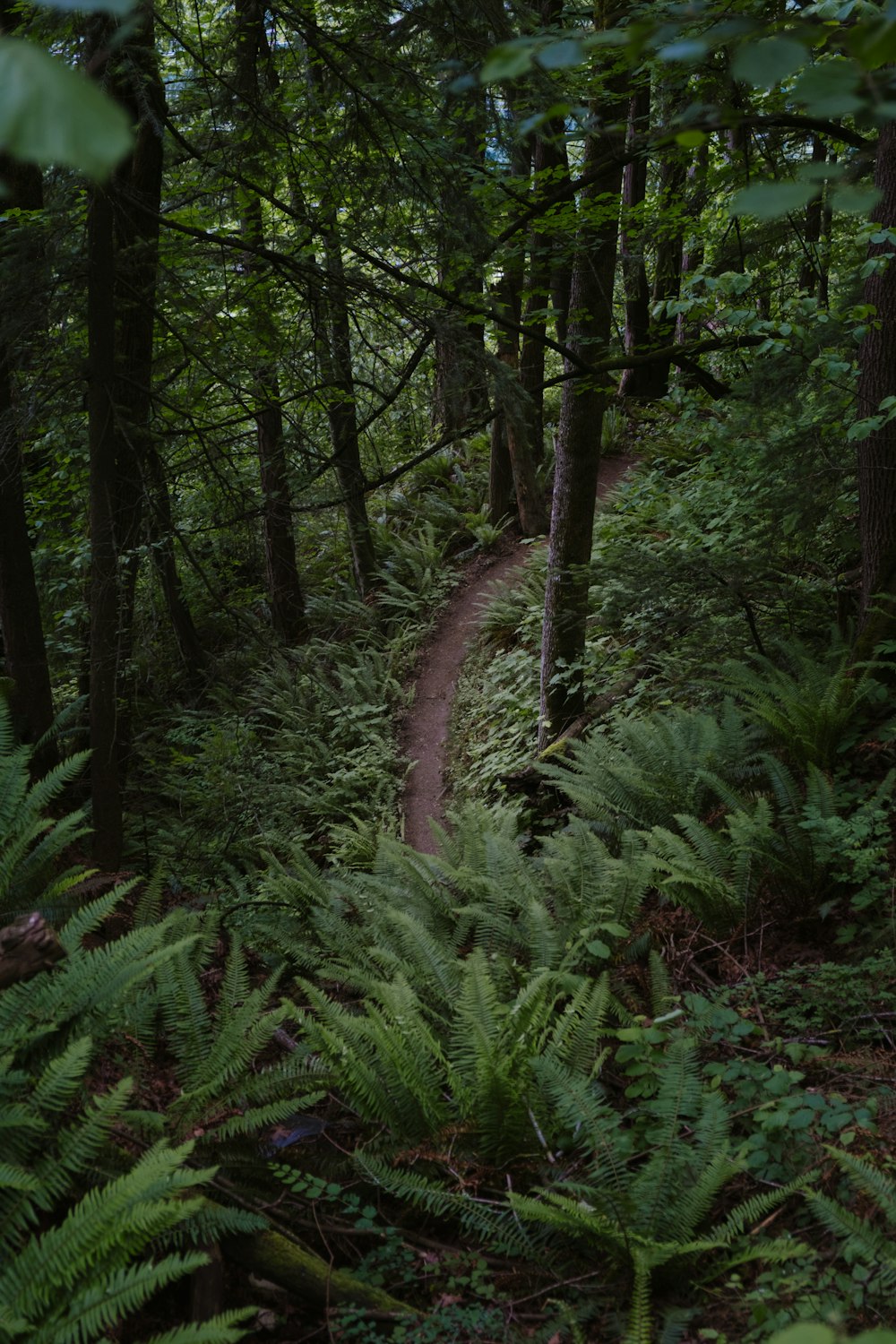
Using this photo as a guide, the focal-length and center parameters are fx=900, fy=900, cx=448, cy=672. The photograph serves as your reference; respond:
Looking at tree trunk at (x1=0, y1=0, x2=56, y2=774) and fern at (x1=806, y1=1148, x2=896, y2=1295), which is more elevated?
tree trunk at (x1=0, y1=0, x2=56, y2=774)

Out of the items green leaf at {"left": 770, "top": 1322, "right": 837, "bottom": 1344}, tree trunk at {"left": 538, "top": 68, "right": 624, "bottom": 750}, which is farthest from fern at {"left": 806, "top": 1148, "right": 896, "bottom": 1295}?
tree trunk at {"left": 538, "top": 68, "right": 624, "bottom": 750}

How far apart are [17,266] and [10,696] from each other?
2721mm

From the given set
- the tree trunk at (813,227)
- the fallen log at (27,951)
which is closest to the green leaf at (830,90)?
the fallen log at (27,951)

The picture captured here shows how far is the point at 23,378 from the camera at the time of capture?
18.3 feet

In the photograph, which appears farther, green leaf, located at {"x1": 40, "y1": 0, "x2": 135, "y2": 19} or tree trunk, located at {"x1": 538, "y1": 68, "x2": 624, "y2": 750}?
tree trunk, located at {"x1": 538, "y1": 68, "x2": 624, "y2": 750}

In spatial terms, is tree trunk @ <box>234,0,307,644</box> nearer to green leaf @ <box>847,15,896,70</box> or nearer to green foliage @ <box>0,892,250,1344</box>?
green foliage @ <box>0,892,250,1344</box>

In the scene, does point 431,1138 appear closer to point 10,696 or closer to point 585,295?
point 10,696

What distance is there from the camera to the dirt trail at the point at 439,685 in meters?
9.16

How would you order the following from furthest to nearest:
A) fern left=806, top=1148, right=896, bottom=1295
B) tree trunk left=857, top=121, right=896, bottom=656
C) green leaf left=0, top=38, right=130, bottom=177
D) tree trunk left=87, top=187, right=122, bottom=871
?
tree trunk left=87, top=187, right=122, bottom=871
tree trunk left=857, top=121, right=896, bottom=656
fern left=806, top=1148, right=896, bottom=1295
green leaf left=0, top=38, right=130, bottom=177

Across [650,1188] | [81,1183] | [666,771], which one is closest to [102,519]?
[666,771]

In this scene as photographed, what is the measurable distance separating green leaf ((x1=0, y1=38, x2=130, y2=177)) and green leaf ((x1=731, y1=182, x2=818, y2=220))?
58 cm

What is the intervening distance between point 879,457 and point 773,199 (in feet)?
14.6

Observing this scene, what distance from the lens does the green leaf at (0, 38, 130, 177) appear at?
62 centimetres

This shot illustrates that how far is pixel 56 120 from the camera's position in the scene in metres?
0.63
